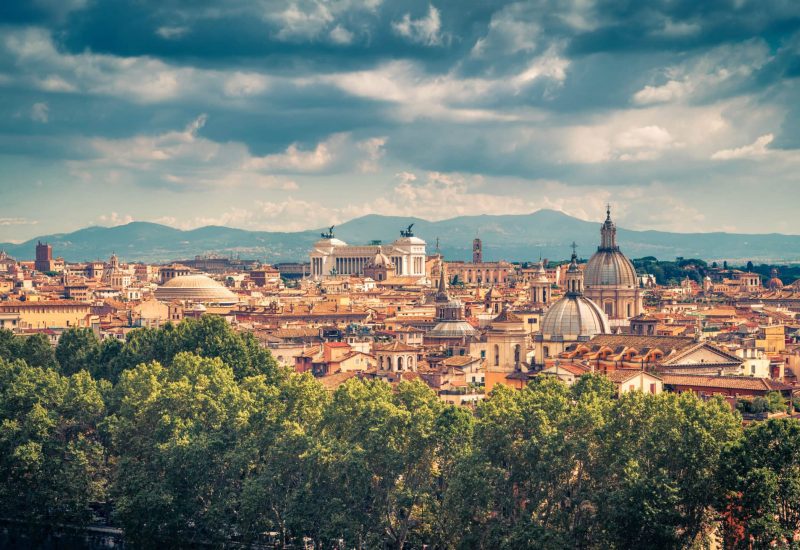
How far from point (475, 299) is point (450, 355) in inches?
2433

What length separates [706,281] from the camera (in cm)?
19025

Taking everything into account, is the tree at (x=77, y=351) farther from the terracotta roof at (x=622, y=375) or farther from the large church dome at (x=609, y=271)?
the large church dome at (x=609, y=271)

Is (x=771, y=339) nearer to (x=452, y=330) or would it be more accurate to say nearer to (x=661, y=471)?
(x=452, y=330)

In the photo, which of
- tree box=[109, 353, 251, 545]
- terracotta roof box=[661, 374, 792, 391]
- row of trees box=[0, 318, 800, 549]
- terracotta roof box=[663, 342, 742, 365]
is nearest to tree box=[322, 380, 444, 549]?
row of trees box=[0, 318, 800, 549]

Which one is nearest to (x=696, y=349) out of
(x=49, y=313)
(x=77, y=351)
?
(x=77, y=351)

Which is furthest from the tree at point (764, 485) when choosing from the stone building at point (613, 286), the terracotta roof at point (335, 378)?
the stone building at point (613, 286)

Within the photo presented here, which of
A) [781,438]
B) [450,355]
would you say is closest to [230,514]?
[781,438]

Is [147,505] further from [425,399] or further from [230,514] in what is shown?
[425,399]

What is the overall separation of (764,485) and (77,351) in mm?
53056

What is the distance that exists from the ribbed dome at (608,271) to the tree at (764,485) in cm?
6462

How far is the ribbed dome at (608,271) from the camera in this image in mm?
107438

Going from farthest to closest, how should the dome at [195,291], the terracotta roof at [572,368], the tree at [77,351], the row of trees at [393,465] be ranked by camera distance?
the dome at [195,291]
the tree at [77,351]
the terracotta roof at [572,368]
the row of trees at [393,465]

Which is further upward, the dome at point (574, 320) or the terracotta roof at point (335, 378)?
the dome at point (574, 320)

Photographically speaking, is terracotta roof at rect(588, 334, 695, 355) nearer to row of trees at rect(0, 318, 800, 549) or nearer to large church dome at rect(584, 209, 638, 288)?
row of trees at rect(0, 318, 800, 549)
